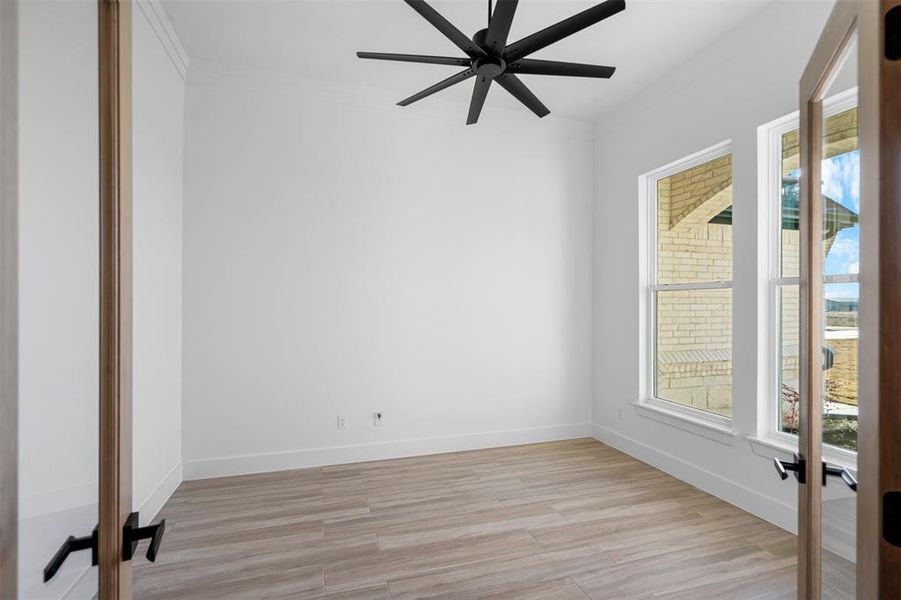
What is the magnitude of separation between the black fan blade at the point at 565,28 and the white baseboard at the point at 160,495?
323cm

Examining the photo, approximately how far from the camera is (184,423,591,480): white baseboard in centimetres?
326

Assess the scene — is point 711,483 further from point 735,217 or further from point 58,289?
point 58,289

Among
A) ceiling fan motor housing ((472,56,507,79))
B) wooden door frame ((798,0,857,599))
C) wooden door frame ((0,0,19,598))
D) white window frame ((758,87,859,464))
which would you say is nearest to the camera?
wooden door frame ((0,0,19,598))

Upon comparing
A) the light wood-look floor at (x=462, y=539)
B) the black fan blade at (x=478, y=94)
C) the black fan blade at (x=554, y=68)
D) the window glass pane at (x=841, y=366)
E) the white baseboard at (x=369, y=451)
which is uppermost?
the black fan blade at (x=554, y=68)

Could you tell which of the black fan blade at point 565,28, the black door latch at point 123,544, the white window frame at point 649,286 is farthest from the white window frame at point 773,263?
the black door latch at point 123,544

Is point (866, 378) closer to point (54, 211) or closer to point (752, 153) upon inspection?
point (54, 211)

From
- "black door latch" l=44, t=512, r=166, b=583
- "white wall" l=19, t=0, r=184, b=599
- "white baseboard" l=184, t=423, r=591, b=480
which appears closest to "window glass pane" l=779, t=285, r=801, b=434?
"white baseboard" l=184, t=423, r=591, b=480

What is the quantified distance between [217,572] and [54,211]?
2078 mm

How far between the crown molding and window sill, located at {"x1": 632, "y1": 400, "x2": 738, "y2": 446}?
451cm

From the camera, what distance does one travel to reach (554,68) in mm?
2191

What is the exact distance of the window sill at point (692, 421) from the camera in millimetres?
2920

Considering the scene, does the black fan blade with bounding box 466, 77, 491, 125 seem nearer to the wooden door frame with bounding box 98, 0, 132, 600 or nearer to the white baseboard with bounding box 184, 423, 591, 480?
the wooden door frame with bounding box 98, 0, 132, 600

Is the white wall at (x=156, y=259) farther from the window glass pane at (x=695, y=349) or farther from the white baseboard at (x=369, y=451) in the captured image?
the window glass pane at (x=695, y=349)

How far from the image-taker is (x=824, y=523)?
125 centimetres
